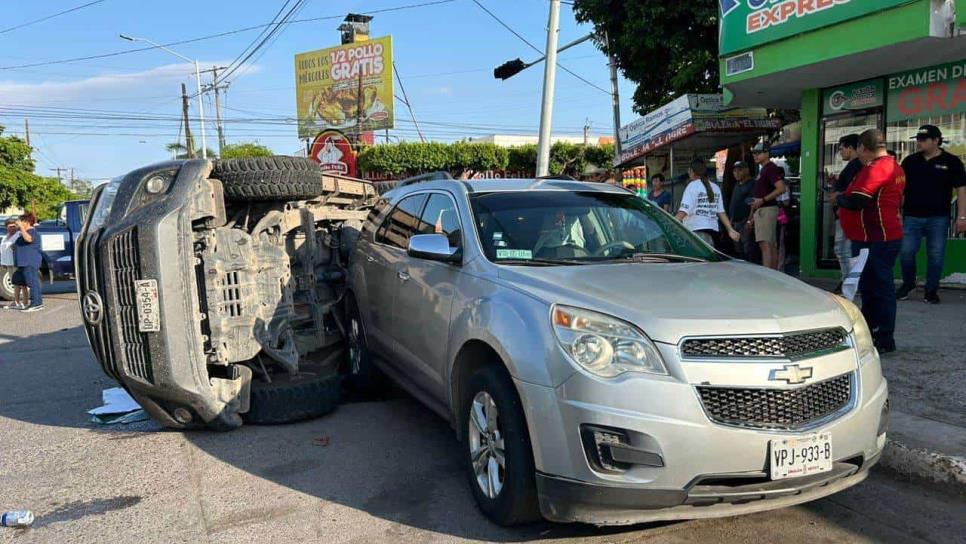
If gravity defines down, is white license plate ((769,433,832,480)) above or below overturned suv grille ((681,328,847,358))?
below

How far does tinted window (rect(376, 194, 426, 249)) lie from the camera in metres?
5.19

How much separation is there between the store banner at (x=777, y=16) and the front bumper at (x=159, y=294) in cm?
732

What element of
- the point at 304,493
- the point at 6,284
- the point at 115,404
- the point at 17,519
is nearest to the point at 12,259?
the point at 6,284

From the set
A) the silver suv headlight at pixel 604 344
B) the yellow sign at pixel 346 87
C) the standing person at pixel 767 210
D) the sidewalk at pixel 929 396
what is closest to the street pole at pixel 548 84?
the standing person at pixel 767 210

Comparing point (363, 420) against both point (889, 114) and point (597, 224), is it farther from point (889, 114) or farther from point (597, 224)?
point (889, 114)

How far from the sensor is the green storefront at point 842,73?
7.91 metres

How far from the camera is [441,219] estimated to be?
15.6ft

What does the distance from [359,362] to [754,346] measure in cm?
355

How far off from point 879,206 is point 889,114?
476 cm

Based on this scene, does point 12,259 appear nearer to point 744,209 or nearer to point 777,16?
point 744,209

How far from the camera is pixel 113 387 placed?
255 inches

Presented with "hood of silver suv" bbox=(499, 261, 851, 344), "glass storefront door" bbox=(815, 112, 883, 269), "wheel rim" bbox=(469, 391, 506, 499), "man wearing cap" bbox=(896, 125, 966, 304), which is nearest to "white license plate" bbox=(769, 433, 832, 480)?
"hood of silver suv" bbox=(499, 261, 851, 344)

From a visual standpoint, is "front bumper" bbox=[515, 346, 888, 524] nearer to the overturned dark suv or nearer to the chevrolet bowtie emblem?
the chevrolet bowtie emblem

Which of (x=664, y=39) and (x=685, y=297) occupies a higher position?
(x=664, y=39)
